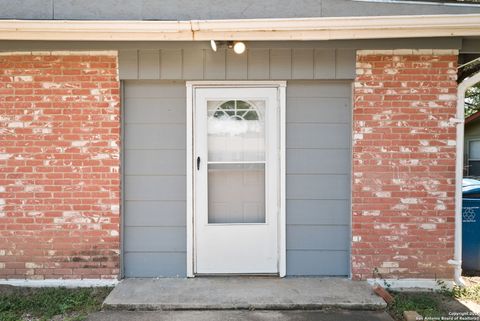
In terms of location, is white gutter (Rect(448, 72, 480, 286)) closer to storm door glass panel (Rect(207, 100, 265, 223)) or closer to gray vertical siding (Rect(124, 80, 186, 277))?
storm door glass panel (Rect(207, 100, 265, 223))

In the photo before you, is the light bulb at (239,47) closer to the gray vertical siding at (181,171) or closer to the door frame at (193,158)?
the door frame at (193,158)

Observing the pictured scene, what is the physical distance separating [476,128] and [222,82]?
1135 cm

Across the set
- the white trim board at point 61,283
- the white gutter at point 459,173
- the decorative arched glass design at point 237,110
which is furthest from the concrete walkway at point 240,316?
the decorative arched glass design at point 237,110

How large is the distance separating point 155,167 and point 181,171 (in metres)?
0.29

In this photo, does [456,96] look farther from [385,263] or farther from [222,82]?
[222,82]

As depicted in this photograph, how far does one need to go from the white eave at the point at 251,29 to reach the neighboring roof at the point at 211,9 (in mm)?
481

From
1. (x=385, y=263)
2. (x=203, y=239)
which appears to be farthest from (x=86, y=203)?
(x=385, y=263)

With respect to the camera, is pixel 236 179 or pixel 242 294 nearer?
pixel 242 294

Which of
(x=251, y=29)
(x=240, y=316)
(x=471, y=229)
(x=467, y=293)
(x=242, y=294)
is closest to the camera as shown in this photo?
(x=240, y=316)

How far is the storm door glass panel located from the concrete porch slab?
0.71 meters

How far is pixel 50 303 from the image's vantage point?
4.05 metres

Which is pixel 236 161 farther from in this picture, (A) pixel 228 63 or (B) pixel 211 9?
(B) pixel 211 9

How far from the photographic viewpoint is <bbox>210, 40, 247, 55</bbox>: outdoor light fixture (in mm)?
4152

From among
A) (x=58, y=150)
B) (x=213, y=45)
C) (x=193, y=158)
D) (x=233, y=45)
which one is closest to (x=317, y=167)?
(x=193, y=158)
